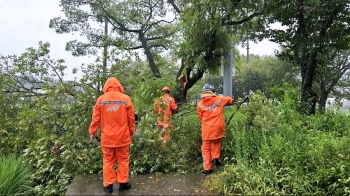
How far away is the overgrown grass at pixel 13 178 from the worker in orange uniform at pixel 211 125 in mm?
3041

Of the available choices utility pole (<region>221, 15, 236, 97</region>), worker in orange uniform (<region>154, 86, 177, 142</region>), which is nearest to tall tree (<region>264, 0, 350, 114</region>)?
utility pole (<region>221, 15, 236, 97</region>)

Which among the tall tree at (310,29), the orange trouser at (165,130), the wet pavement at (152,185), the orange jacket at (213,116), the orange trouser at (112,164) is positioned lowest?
the wet pavement at (152,185)

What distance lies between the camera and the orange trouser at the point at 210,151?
5.64m

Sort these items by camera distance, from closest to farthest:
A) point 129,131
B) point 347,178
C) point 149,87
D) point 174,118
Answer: point 347,178 < point 129,131 < point 174,118 < point 149,87

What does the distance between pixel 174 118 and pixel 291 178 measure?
3462 millimetres

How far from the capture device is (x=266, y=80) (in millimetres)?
33094

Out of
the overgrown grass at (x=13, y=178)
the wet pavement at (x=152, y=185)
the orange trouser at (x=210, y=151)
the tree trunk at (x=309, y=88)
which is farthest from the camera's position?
the tree trunk at (x=309, y=88)

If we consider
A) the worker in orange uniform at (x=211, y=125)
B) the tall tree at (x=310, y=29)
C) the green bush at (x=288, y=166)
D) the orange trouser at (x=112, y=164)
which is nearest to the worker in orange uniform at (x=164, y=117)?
the worker in orange uniform at (x=211, y=125)

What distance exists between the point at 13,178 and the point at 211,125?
3.37 m

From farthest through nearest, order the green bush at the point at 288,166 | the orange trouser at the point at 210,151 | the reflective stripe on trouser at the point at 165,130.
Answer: the reflective stripe on trouser at the point at 165,130 → the orange trouser at the point at 210,151 → the green bush at the point at 288,166

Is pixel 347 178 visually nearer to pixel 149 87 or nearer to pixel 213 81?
pixel 149 87

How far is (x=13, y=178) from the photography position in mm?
5410

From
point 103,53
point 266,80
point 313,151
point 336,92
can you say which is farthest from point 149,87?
point 266,80

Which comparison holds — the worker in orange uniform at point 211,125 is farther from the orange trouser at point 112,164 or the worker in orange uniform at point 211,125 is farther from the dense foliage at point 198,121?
the orange trouser at point 112,164
